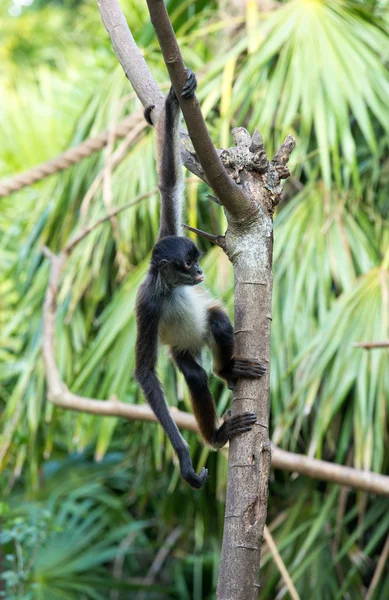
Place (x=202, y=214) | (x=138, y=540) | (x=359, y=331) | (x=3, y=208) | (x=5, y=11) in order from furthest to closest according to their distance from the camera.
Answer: (x=5, y=11) < (x=3, y=208) < (x=138, y=540) < (x=202, y=214) < (x=359, y=331)

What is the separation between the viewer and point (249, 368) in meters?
1.84

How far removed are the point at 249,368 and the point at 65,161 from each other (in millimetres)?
2936

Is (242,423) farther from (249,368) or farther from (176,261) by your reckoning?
(176,261)

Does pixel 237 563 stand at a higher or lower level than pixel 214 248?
lower

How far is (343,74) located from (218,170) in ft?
7.92

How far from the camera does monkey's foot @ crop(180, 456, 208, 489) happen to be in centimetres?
217

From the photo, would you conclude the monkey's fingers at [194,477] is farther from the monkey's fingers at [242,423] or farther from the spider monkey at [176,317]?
the monkey's fingers at [242,423]

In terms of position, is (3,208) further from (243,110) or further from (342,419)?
(342,419)

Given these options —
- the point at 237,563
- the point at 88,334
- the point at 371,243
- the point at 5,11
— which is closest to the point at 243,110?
the point at 371,243

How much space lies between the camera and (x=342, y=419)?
13.8ft

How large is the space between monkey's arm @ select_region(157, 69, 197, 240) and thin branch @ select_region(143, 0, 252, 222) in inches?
17.6

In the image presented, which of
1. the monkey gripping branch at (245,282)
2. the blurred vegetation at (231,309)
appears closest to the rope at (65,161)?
the blurred vegetation at (231,309)

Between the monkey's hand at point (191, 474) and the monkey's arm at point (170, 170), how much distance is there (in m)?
0.75

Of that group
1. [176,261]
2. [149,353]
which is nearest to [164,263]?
[176,261]
